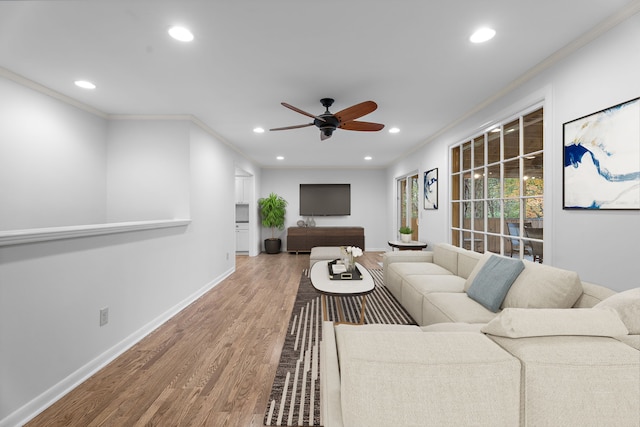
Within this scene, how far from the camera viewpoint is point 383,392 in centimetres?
81

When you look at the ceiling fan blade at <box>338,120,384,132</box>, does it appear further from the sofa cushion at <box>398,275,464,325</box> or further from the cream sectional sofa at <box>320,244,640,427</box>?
the cream sectional sofa at <box>320,244,640,427</box>

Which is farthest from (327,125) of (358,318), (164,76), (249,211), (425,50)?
(249,211)

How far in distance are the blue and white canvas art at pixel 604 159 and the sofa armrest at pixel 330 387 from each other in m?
2.05

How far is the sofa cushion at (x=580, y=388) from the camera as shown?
83 cm

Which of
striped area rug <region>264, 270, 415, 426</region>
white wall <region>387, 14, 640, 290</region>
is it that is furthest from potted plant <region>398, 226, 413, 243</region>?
white wall <region>387, 14, 640, 290</region>

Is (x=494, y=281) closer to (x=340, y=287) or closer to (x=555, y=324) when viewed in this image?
(x=340, y=287)

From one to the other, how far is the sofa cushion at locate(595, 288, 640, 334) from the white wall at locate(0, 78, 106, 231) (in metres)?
4.22

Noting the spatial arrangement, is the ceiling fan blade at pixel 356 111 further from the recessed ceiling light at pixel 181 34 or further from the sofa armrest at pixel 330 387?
the sofa armrest at pixel 330 387

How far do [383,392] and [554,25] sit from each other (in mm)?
2513

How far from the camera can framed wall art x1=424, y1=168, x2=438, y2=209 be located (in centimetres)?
478

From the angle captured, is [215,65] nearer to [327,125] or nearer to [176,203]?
[327,125]

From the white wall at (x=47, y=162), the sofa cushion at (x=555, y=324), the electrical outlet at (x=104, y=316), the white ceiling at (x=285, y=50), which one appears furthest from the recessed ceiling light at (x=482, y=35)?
the white wall at (x=47, y=162)

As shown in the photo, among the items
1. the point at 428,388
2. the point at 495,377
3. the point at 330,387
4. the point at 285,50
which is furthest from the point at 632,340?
the point at 285,50

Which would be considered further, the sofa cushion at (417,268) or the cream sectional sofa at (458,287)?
the sofa cushion at (417,268)
